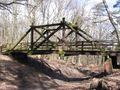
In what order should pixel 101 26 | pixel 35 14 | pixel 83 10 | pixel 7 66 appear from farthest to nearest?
pixel 101 26, pixel 83 10, pixel 35 14, pixel 7 66

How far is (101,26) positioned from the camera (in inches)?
2847

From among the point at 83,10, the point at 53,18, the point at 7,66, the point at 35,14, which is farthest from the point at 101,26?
the point at 7,66

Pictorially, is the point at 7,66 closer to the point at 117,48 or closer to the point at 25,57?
the point at 25,57

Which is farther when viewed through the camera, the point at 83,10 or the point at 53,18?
the point at 83,10

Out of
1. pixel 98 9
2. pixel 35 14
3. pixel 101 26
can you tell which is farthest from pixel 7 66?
pixel 101 26

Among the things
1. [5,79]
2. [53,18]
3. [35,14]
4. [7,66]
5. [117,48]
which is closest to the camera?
[5,79]

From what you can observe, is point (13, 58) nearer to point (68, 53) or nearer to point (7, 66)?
point (7, 66)

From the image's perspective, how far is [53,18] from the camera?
2285 inches

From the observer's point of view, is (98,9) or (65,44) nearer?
(65,44)

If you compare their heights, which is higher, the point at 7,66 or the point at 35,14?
the point at 35,14

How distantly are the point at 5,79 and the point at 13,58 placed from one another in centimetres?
783

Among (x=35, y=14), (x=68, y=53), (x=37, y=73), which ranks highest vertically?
(x=35, y=14)

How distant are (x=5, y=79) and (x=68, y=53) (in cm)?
703

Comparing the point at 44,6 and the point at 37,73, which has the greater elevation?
the point at 44,6
